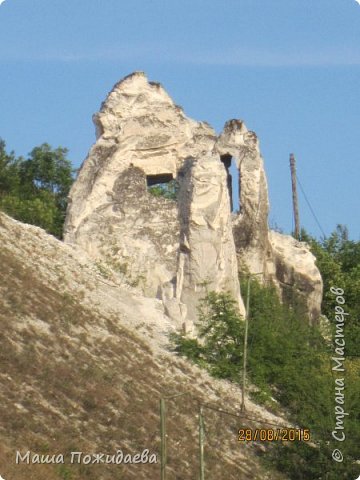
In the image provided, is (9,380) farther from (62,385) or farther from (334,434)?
(334,434)

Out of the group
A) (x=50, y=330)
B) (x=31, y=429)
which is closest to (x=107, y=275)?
(x=50, y=330)

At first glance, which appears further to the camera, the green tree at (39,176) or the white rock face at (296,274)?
the green tree at (39,176)

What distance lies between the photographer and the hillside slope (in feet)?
111

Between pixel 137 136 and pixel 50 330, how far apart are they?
31.7 ft

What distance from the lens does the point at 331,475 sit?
37.6 metres

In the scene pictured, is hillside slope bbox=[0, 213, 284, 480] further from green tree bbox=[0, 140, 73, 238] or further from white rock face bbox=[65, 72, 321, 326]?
green tree bbox=[0, 140, 73, 238]
